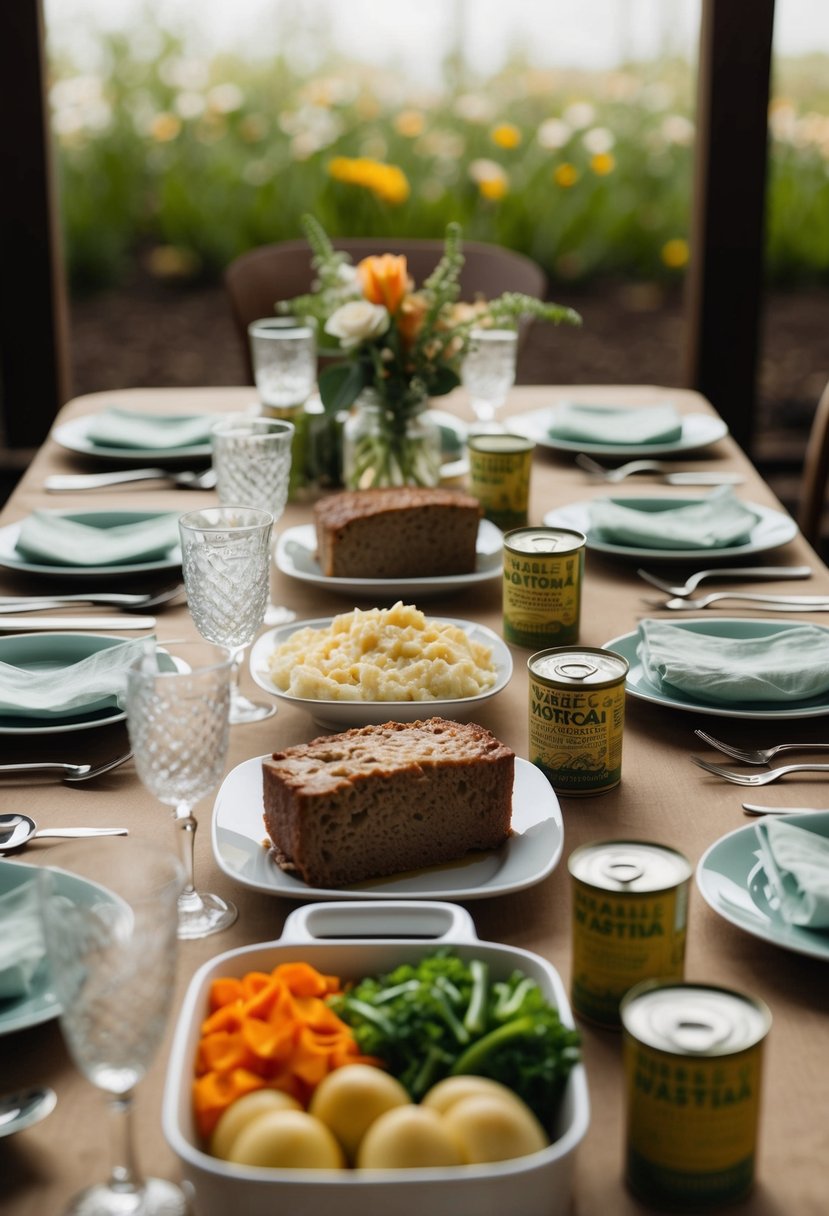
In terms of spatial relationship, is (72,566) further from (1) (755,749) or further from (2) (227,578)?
(1) (755,749)

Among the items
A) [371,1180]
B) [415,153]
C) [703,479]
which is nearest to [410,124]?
[415,153]

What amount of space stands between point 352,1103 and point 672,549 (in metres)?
1.22

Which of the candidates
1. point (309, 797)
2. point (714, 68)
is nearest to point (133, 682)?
point (309, 797)

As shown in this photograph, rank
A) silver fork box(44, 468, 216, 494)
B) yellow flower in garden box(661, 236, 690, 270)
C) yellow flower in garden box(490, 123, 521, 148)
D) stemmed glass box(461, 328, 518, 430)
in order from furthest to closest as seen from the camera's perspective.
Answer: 1. yellow flower in garden box(661, 236, 690, 270)
2. yellow flower in garden box(490, 123, 521, 148)
3. stemmed glass box(461, 328, 518, 430)
4. silver fork box(44, 468, 216, 494)

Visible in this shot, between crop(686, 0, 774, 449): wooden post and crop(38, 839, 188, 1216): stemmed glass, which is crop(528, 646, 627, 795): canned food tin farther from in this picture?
crop(686, 0, 774, 449): wooden post

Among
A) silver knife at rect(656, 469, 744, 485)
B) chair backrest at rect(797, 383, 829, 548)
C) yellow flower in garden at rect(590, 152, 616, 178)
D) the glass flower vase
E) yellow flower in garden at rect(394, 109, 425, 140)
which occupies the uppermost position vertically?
yellow flower in garden at rect(394, 109, 425, 140)

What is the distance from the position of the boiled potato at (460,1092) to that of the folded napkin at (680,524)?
1171 mm

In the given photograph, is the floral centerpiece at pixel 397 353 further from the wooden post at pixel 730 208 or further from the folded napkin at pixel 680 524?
the wooden post at pixel 730 208

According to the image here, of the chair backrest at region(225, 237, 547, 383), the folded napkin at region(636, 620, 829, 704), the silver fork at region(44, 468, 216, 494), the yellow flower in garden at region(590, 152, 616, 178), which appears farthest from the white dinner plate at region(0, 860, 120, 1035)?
the yellow flower in garden at region(590, 152, 616, 178)

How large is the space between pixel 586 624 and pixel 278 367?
0.83 meters

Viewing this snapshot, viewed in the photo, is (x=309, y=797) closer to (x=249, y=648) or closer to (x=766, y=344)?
(x=249, y=648)

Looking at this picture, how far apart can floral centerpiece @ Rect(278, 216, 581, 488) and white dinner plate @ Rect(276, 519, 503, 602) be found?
17cm

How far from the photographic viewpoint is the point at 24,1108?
33.0 inches

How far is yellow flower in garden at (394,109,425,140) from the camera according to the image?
4492 mm
